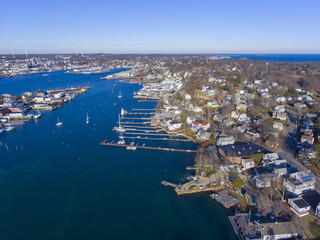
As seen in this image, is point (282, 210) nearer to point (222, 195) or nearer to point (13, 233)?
point (222, 195)

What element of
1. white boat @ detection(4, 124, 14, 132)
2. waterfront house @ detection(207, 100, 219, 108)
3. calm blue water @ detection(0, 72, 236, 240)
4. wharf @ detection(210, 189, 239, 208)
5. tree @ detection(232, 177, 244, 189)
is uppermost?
waterfront house @ detection(207, 100, 219, 108)

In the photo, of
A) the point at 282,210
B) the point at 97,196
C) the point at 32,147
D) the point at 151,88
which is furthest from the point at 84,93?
the point at 282,210

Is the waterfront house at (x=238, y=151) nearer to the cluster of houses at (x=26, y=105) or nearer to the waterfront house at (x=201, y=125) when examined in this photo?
the waterfront house at (x=201, y=125)

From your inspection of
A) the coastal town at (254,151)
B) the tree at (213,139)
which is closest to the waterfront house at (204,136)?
the coastal town at (254,151)

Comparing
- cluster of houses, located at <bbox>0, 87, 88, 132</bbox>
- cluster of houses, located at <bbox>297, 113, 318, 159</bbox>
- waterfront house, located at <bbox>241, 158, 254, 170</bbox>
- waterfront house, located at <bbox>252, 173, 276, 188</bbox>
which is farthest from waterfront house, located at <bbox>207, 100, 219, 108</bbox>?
cluster of houses, located at <bbox>0, 87, 88, 132</bbox>

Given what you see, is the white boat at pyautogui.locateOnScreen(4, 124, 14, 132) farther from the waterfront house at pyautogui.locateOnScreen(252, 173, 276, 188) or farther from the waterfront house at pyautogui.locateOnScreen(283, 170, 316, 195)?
the waterfront house at pyautogui.locateOnScreen(283, 170, 316, 195)

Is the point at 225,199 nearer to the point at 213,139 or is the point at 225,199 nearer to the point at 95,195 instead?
the point at 213,139
